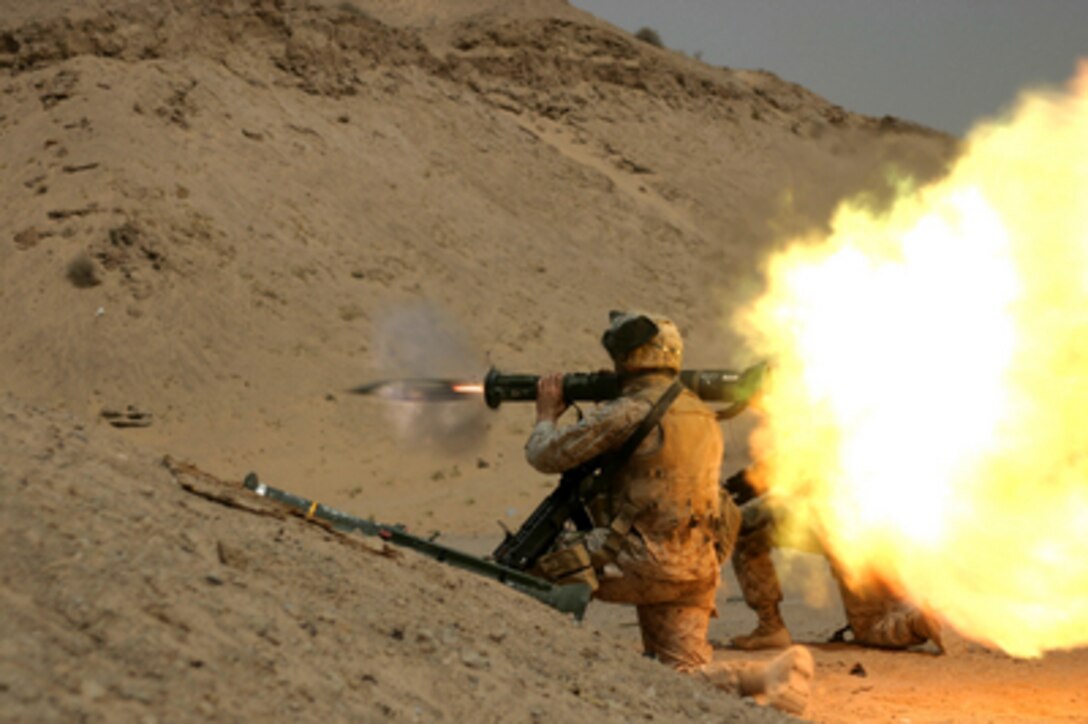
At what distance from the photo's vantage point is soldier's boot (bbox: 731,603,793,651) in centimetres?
869

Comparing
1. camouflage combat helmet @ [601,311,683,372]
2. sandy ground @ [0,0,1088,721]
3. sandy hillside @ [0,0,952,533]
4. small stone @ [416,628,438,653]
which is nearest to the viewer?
sandy ground @ [0,0,1088,721]

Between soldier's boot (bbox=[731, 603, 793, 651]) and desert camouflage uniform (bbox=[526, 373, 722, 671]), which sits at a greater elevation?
desert camouflage uniform (bbox=[526, 373, 722, 671])

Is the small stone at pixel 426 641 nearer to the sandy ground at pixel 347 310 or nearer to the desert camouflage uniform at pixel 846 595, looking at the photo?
the sandy ground at pixel 347 310

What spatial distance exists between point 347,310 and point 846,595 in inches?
689

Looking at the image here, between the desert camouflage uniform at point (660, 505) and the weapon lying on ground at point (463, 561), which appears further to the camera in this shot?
the desert camouflage uniform at point (660, 505)

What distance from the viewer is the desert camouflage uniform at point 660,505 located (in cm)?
653

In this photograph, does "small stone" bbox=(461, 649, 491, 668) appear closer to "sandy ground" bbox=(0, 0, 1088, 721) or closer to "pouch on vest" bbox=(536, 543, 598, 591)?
"sandy ground" bbox=(0, 0, 1088, 721)

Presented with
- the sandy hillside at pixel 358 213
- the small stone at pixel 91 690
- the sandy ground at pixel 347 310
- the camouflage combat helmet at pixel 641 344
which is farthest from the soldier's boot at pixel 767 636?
the sandy hillside at pixel 358 213

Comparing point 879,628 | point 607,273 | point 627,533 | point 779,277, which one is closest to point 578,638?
point 627,533

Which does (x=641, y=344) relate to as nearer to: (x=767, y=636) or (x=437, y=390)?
(x=437, y=390)

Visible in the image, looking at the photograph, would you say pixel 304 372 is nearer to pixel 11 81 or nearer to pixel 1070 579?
pixel 11 81

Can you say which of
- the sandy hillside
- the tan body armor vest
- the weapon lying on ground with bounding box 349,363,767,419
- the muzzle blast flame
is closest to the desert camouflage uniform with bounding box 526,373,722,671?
the tan body armor vest

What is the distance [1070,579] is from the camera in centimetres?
848

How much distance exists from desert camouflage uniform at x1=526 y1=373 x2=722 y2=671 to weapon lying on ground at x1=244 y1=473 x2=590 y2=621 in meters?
0.41
